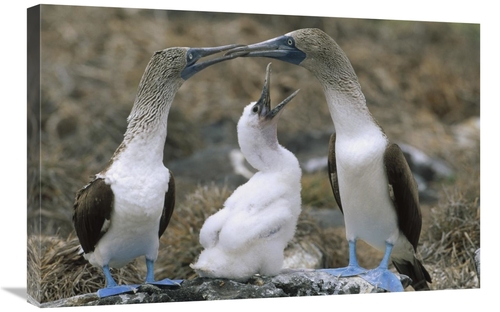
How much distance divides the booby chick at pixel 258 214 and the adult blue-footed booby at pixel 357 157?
46 cm

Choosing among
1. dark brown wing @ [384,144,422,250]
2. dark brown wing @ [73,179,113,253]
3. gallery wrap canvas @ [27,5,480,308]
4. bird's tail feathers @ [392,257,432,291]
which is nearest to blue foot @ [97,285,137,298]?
dark brown wing @ [73,179,113,253]

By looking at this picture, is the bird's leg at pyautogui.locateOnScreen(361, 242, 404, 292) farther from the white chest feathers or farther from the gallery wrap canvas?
the white chest feathers

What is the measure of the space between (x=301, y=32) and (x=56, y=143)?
6.48 metres

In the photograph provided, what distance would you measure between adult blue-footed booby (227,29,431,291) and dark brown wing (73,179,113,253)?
5.46ft

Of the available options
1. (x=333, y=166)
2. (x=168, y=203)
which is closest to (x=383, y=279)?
(x=333, y=166)

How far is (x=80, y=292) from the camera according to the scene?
27.2 feet

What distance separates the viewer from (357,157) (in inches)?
298

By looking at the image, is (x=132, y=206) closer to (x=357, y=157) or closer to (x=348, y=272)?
(x=357, y=157)

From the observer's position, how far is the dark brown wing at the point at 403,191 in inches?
302

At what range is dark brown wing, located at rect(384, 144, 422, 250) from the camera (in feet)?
25.2

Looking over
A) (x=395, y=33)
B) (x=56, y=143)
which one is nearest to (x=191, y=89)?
(x=56, y=143)

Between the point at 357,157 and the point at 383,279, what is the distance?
1.18m

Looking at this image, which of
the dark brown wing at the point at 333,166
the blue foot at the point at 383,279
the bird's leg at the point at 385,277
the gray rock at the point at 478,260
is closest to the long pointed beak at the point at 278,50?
the dark brown wing at the point at 333,166

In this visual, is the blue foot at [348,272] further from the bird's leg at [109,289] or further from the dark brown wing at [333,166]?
the bird's leg at [109,289]
